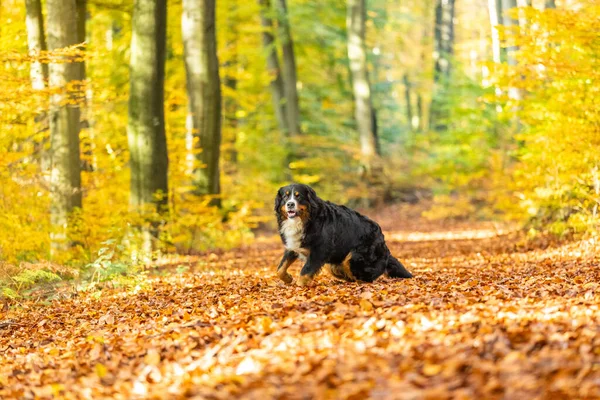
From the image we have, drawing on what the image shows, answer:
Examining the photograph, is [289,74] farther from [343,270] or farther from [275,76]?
[343,270]

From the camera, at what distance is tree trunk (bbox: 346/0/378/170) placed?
999 inches

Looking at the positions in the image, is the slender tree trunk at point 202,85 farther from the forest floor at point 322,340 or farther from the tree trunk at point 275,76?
the tree trunk at point 275,76

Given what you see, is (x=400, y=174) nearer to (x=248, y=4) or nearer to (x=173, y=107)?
(x=248, y=4)

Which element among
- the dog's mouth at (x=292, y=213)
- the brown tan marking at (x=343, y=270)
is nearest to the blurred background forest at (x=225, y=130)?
the dog's mouth at (x=292, y=213)

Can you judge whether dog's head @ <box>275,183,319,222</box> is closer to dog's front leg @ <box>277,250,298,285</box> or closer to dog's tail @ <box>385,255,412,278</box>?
dog's front leg @ <box>277,250,298,285</box>

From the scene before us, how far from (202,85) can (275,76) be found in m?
10.3

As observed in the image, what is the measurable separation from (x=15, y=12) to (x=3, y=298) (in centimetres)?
909

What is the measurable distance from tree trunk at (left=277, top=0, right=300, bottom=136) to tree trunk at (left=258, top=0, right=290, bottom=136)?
0.38m

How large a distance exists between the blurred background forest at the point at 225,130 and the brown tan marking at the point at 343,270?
10.2ft

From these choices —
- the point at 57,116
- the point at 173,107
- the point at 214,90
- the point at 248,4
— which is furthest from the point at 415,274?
the point at 248,4

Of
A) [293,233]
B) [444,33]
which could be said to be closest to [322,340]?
[293,233]

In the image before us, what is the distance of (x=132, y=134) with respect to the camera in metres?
13.5

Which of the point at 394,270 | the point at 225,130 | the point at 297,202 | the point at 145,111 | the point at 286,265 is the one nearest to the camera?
the point at 297,202

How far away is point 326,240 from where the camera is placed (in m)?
8.01
